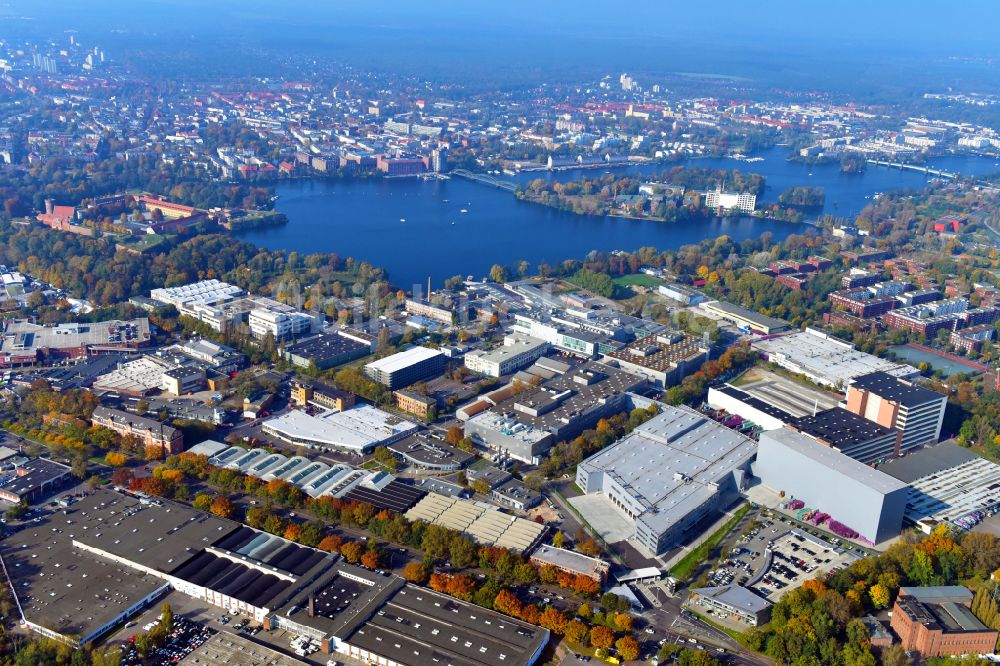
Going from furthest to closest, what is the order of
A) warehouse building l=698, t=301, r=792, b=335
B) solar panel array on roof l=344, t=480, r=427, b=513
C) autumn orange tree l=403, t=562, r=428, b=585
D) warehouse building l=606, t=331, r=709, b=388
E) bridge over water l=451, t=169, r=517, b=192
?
bridge over water l=451, t=169, r=517, b=192, warehouse building l=698, t=301, r=792, b=335, warehouse building l=606, t=331, r=709, b=388, solar panel array on roof l=344, t=480, r=427, b=513, autumn orange tree l=403, t=562, r=428, b=585

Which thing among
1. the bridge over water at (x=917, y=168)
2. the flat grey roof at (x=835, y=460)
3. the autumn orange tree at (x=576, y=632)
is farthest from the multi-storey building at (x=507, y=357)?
the bridge over water at (x=917, y=168)

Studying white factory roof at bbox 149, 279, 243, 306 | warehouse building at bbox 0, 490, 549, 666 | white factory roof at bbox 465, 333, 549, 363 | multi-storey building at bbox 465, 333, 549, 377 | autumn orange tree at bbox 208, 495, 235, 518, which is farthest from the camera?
white factory roof at bbox 149, 279, 243, 306

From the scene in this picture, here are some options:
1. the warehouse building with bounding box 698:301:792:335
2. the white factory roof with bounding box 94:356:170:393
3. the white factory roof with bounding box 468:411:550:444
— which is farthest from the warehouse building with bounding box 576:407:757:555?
the white factory roof with bounding box 94:356:170:393

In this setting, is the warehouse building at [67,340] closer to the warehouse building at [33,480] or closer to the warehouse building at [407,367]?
the warehouse building at [33,480]

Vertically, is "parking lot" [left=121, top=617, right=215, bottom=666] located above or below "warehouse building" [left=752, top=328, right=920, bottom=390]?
below

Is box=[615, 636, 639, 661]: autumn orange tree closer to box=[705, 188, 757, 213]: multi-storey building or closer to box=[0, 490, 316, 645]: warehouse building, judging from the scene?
box=[0, 490, 316, 645]: warehouse building

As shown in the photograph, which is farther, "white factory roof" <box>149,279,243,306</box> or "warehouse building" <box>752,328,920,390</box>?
"white factory roof" <box>149,279,243,306</box>
